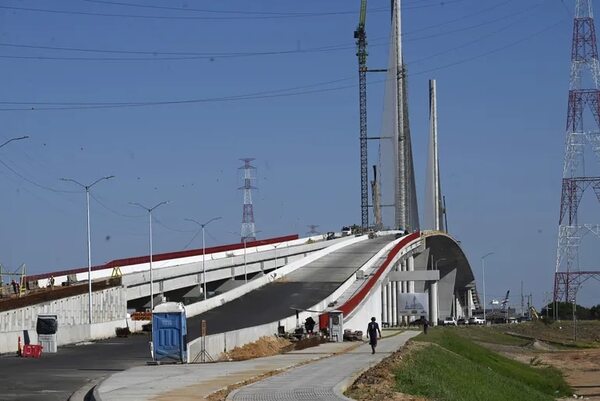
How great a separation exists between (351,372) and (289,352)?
53.9 feet

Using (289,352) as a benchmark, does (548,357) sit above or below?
below

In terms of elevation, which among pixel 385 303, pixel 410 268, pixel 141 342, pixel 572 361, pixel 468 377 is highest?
pixel 141 342

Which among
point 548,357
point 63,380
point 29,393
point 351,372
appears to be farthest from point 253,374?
point 548,357

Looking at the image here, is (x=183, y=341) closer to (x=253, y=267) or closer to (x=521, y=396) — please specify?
(x=521, y=396)

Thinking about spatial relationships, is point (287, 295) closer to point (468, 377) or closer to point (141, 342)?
point (141, 342)

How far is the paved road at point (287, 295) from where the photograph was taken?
7044 cm

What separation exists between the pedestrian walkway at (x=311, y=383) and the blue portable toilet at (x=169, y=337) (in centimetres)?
493

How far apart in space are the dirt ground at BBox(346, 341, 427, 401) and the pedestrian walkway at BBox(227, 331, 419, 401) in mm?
281

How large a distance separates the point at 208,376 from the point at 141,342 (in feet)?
93.1

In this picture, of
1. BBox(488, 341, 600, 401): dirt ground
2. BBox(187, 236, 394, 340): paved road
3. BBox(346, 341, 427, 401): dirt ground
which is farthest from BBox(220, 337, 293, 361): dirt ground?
BBox(488, 341, 600, 401): dirt ground

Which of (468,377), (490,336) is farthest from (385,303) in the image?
(468,377)

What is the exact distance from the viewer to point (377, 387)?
2881 cm

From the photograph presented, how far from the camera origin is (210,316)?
247ft

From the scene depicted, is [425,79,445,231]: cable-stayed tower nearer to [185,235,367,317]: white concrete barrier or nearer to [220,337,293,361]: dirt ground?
[185,235,367,317]: white concrete barrier
